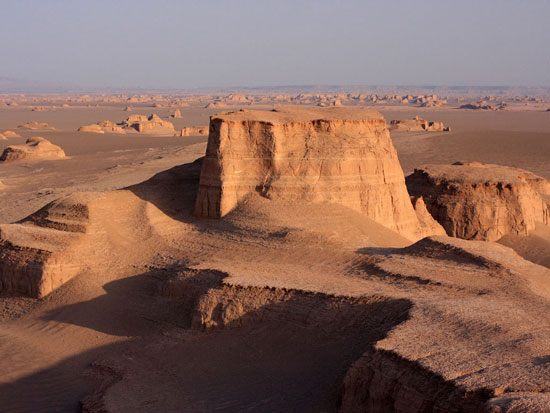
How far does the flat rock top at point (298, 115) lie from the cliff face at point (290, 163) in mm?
25

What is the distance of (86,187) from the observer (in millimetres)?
32688

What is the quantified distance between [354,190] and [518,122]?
77906 millimetres

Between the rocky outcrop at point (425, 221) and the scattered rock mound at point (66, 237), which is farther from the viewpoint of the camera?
the rocky outcrop at point (425, 221)

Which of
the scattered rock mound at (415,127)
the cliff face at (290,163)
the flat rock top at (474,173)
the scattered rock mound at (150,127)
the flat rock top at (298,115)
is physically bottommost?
the scattered rock mound at (150,127)

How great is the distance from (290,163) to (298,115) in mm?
1487

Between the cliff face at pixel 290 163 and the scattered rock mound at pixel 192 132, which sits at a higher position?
the cliff face at pixel 290 163

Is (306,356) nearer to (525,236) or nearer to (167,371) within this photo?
(167,371)

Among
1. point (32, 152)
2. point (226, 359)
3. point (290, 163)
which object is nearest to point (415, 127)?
point (32, 152)

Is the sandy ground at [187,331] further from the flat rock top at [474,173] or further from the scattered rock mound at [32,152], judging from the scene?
the scattered rock mound at [32,152]

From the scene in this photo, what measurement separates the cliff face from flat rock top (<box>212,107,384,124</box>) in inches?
1.0

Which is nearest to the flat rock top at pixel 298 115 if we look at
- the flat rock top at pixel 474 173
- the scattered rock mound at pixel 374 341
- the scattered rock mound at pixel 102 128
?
the scattered rock mound at pixel 374 341

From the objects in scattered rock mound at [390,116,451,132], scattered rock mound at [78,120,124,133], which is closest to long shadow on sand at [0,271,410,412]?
scattered rock mound at [78,120,124,133]

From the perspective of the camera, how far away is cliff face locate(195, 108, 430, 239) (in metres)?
16.0

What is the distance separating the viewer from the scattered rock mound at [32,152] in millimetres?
41688
